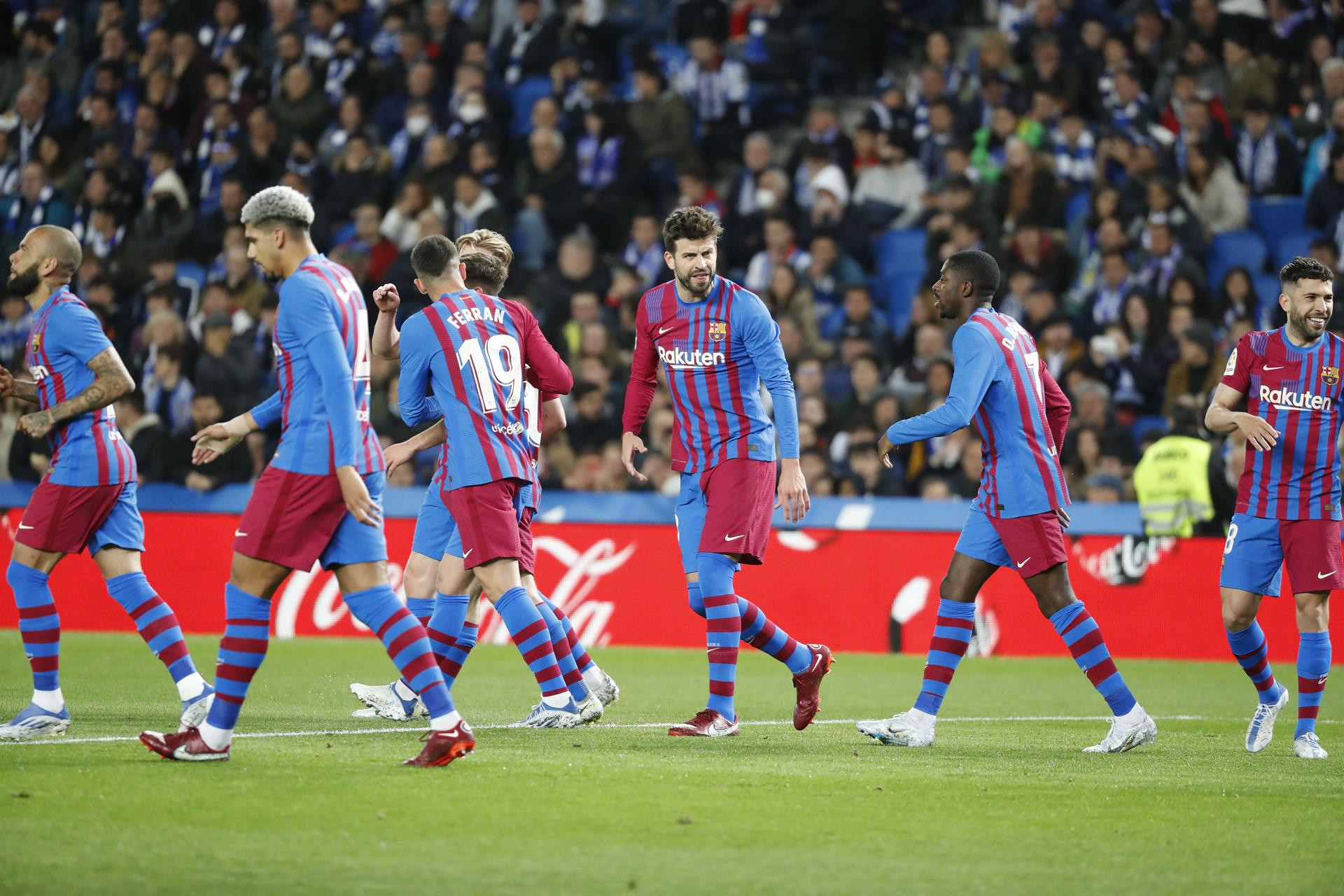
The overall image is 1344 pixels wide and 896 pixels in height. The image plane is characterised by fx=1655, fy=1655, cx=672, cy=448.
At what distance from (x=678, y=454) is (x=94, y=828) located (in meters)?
3.74

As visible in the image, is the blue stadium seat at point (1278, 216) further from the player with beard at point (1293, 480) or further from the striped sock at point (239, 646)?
the striped sock at point (239, 646)

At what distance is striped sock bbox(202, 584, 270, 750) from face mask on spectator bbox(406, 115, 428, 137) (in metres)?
15.2

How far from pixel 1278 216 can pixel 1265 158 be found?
2.20 ft

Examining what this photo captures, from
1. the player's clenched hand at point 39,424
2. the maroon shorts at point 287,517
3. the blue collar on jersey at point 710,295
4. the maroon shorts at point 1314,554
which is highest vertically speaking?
the blue collar on jersey at point 710,295

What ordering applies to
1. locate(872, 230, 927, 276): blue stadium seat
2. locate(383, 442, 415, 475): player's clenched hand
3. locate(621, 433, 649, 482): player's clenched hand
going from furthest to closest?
locate(872, 230, 927, 276): blue stadium seat, locate(621, 433, 649, 482): player's clenched hand, locate(383, 442, 415, 475): player's clenched hand

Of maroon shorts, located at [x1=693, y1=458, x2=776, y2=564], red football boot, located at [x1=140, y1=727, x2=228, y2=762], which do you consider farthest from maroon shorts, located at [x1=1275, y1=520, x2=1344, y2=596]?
red football boot, located at [x1=140, y1=727, x2=228, y2=762]

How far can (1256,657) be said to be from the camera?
8234mm

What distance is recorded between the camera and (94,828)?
503cm

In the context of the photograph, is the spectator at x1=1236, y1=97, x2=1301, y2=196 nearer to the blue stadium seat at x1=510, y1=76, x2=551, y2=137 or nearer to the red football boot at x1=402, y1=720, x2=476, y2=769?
the blue stadium seat at x1=510, y1=76, x2=551, y2=137

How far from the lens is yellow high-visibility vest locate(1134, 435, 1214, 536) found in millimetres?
14078

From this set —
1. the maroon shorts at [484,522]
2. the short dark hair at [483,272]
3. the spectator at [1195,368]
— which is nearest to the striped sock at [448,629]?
the maroon shorts at [484,522]

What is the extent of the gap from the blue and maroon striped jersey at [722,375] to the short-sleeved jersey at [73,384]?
8.46 feet

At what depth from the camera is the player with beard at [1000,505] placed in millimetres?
7480

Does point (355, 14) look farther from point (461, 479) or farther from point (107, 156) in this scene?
point (461, 479)
